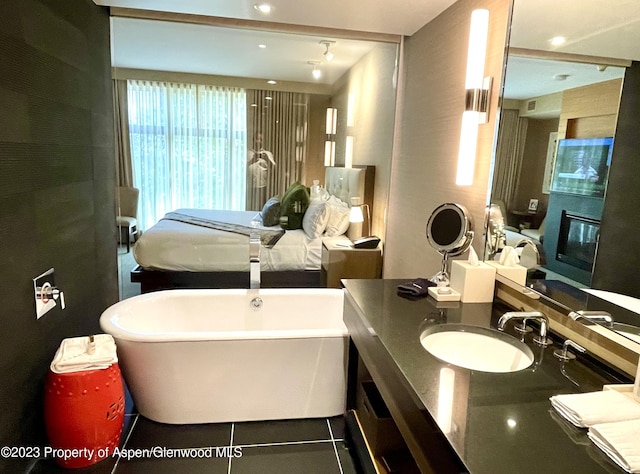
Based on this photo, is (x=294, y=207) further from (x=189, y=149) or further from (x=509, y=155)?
(x=509, y=155)

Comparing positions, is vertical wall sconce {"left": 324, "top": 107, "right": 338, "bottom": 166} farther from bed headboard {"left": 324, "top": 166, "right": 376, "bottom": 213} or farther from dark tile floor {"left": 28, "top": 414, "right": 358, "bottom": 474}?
dark tile floor {"left": 28, "top": 414, "right": 358, "bottom": 474}

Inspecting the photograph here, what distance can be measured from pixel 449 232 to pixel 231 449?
1543mm

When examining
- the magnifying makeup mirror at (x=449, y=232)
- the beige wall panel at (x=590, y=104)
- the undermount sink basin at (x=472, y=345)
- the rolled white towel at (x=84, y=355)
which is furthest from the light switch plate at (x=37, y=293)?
the beige wall panel at (x=590, y=104)

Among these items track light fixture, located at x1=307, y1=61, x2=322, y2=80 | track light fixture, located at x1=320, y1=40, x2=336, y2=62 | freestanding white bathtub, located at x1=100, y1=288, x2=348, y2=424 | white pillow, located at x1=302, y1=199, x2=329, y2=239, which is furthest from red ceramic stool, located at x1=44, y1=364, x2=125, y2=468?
track light fixture, located at x1=307, y1=61, x2=322, y2=80

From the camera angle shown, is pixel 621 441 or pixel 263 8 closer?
pixel 621 441

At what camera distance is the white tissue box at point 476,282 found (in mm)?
1806

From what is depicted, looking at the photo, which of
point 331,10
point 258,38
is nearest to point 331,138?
point 258,38

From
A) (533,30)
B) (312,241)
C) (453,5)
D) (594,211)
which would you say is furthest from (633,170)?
(312,241)

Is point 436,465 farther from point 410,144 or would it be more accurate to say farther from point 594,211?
point 410,144

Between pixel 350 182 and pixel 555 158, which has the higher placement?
pixel 555 158

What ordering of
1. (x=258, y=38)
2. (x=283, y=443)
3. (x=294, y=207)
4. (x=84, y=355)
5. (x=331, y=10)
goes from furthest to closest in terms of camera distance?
(x=294, y=207)
(x=258, y=38)
(x=331, y=10)
(x=283, y=443)
(x=84, y=355)

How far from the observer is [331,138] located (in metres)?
3.90

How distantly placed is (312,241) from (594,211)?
2.56 metres

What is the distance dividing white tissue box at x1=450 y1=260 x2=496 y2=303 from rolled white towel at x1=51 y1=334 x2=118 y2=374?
1.65 metres
